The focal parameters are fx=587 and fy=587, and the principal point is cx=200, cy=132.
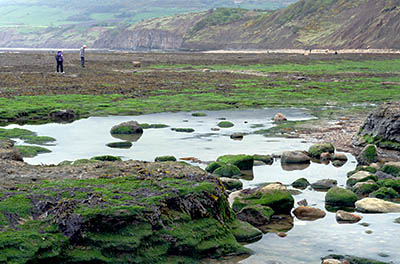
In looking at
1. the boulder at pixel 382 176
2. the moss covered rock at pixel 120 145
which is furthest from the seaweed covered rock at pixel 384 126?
the moss covered rock at pixel 120 145

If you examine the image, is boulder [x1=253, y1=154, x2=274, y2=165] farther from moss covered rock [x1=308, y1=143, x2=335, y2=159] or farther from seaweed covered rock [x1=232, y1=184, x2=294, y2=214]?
seaweed covered rock [x1=232, y1=184, x2=294, y2=214]

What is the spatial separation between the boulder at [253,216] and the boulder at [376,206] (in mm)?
2567

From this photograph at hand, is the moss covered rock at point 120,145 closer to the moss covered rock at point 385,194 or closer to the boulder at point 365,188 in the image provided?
the boulder at point 365,188

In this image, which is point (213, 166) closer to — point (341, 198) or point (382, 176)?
point (341, 198)

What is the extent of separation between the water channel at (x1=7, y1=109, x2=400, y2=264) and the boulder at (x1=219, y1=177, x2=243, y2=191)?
0.33 m

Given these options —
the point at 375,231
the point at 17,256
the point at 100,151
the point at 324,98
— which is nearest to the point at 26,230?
the point at 17,256

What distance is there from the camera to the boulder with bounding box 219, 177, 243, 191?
1602 cm

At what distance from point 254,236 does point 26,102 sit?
25.1 m

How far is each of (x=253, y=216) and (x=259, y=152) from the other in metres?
8.54

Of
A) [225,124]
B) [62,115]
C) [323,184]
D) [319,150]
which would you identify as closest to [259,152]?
[319,150]

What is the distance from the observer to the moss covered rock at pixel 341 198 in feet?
48.2

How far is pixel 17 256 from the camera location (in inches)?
363

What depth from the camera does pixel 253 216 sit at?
13047mm

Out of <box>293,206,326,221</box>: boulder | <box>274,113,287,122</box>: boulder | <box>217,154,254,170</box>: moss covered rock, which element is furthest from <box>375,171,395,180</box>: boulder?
<box>274,113,287,122</box>: boulder
